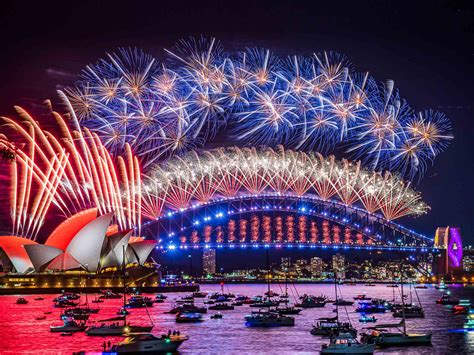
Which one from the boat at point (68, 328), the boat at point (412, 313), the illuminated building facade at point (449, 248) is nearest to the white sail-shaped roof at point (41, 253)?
the boat at point (68, 328)

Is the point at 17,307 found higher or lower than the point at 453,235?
lower

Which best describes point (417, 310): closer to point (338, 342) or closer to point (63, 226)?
point (338, 342)

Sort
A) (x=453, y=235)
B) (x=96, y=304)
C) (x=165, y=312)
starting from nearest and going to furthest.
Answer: (x=165, y=312), (x=96, y=304), (x=453, y=235)

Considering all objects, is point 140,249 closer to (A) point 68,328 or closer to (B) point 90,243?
(B) point 90,243

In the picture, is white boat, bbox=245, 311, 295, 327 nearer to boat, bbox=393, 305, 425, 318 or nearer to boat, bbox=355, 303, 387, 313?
boat, bbox=393, 305, 425, 318

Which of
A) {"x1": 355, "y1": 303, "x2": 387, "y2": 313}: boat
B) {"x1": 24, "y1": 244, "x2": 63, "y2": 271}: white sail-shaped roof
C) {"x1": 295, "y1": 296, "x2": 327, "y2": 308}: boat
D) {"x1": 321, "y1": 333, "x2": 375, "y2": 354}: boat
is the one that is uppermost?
{"x1": 24, "y1": 244, "x2": 63, "y2": 271}: white sail-shaped roof

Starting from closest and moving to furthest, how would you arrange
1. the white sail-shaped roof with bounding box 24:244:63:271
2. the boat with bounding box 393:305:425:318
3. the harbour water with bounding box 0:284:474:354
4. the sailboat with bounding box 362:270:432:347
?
the harbour water with bounding box 0:284:474:354, the sailboat with bounding box 362:270:432:347, the boat with bounding box 393:305:425:318, the white sail-shaped roof with bounding box 24:244:63:271

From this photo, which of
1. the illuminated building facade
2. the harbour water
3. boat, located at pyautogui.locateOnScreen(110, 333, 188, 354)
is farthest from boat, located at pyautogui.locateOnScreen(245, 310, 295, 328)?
the illuminated building facade

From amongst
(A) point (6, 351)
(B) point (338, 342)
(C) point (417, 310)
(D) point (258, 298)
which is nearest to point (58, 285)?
(D) point (258, 298)
